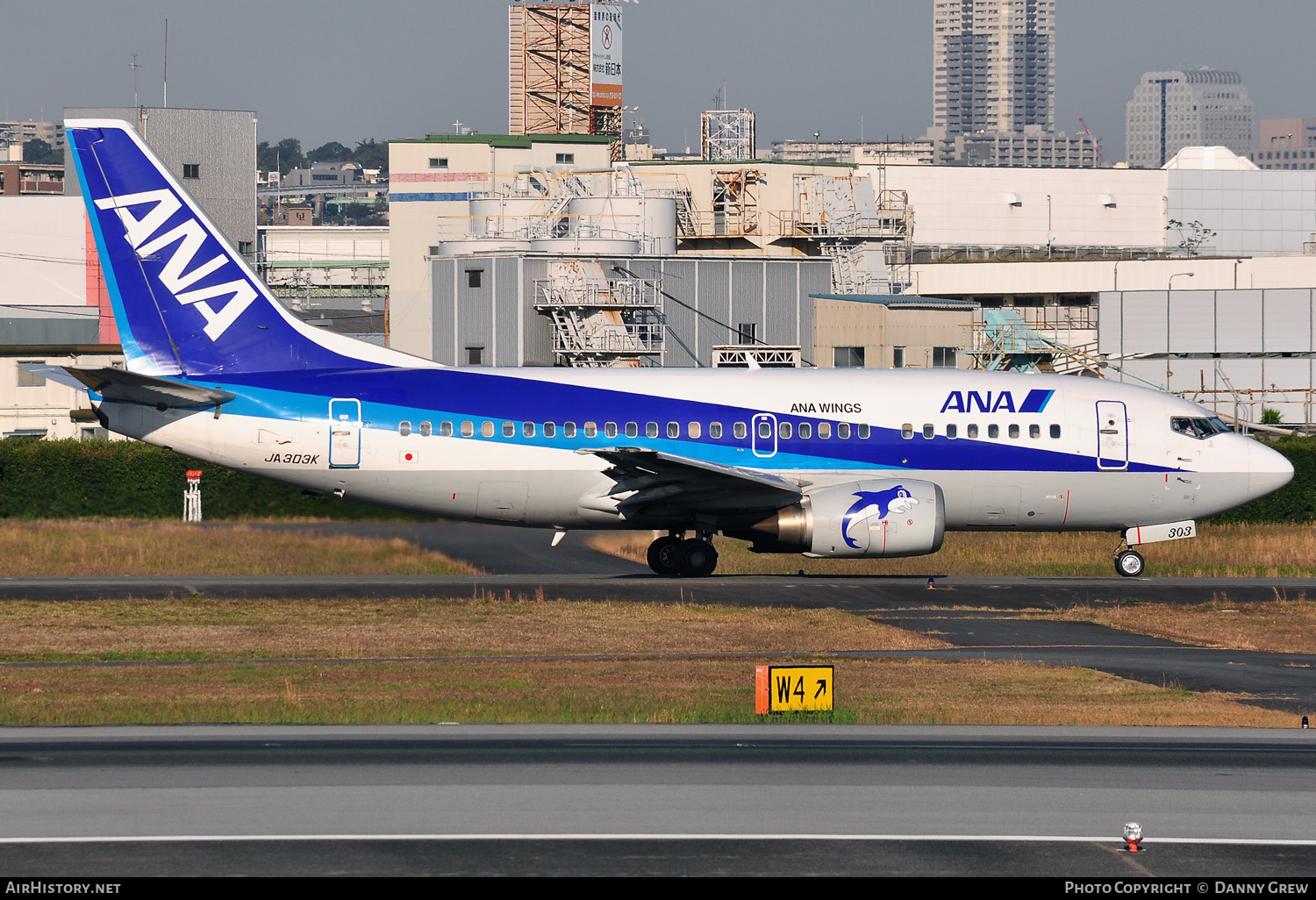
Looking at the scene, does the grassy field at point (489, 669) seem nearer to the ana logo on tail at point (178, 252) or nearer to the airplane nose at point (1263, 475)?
the ana logo on tail at point (178, 252)

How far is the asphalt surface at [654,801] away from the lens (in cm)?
1206

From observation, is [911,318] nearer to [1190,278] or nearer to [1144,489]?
[1144,489]

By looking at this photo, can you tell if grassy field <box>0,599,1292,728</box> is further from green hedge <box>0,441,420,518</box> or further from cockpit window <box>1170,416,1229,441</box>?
green hedge <box>0,441,420,518</box>

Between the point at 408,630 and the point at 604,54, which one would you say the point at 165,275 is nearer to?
the point at 408,630

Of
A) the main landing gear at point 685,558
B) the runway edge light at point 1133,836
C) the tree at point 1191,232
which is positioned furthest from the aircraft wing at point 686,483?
the tree at point 1191,232

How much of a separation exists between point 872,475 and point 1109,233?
368ft

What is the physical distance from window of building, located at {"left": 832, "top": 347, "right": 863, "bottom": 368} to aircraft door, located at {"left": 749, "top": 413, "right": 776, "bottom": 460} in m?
34.5

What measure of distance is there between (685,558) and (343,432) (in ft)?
26.5

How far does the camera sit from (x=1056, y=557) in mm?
40062

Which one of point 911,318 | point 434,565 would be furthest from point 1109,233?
point 434,565

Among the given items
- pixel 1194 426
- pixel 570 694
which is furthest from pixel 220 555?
pixel 1194 426

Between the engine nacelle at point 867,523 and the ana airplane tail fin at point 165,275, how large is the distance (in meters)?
11.1

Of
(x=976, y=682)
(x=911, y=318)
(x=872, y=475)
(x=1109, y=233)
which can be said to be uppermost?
(x=1109, y=233)

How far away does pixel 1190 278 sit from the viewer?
11169 cm
